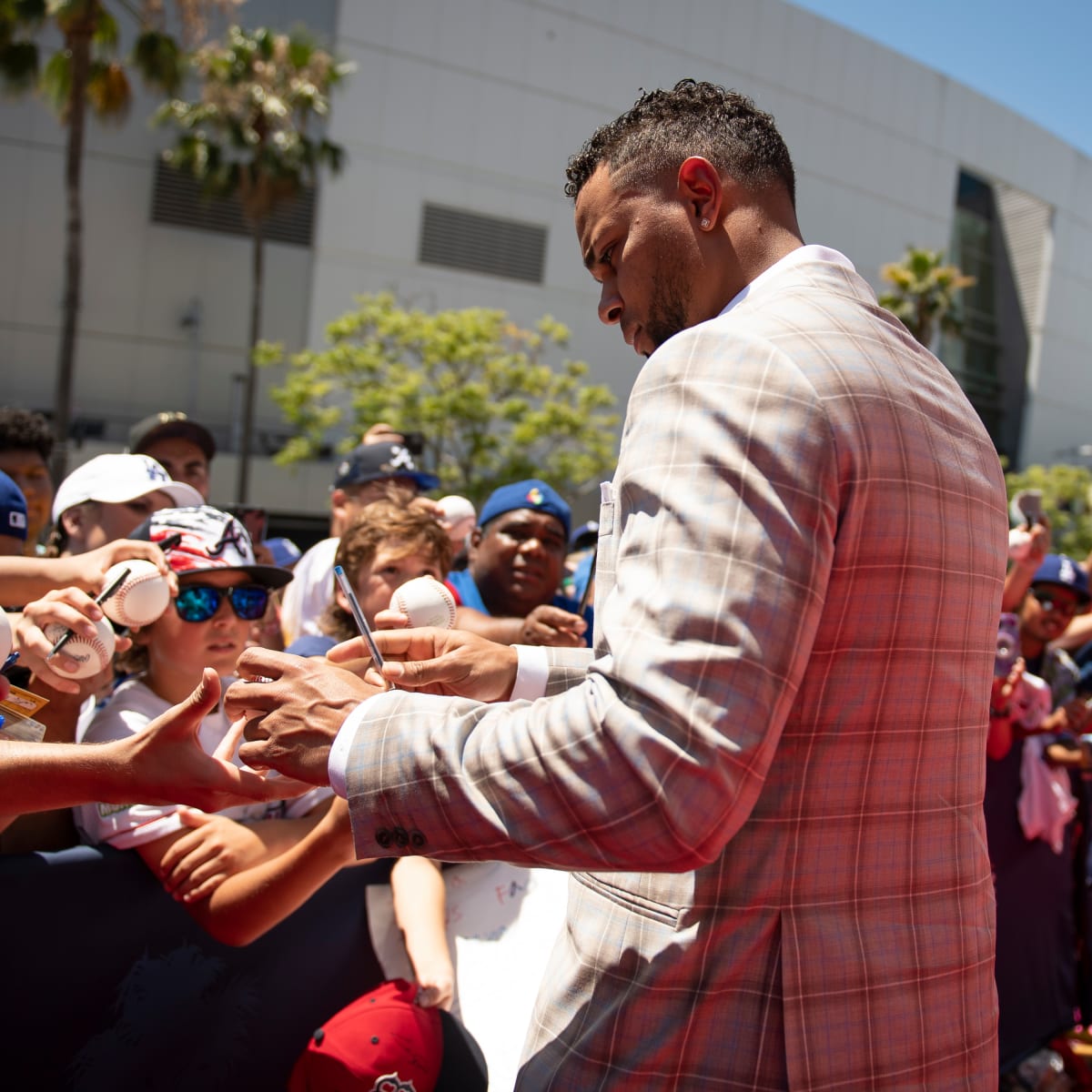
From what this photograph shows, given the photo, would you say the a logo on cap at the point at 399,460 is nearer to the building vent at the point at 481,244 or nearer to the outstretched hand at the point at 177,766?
the outstretched hand at the point at 177,766

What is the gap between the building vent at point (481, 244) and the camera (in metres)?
25.5

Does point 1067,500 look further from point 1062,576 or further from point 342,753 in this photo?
point 342,753

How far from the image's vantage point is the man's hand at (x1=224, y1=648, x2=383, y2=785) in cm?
144

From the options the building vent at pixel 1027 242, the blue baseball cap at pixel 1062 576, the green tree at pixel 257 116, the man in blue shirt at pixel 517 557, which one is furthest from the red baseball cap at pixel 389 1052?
the building vent at pixel 1027 242

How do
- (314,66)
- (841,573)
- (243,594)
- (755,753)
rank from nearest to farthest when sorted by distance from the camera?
(755,753) < (841,573) < (243,594) < (314,66)

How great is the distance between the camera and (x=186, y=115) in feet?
70.2

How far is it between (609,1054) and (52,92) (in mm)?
18845

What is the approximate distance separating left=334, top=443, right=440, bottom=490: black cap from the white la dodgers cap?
123 cm

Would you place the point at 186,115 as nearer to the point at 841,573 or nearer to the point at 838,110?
the point at 838,110

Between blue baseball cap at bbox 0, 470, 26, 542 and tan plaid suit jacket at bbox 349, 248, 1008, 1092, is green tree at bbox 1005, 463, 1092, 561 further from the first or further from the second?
tan plaid suit jacket at bbox 349, 248, 1008, 1092

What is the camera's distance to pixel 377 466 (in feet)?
16.8

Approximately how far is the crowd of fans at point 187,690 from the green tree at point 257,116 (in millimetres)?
18476

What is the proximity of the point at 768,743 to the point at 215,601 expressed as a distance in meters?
1.92

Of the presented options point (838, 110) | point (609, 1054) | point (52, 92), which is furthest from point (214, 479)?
point (609, 1054)
